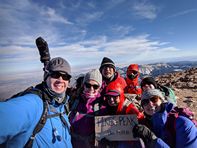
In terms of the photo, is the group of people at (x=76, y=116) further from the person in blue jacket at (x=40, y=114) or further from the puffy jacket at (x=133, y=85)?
the puffy jacket at (x=133, y=85)

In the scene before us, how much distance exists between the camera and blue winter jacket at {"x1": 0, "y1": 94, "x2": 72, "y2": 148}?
6.38 ft

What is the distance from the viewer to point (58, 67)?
135 inches

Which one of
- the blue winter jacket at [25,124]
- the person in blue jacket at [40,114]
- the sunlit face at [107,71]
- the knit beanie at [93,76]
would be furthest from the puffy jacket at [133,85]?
the blue winter jacket at [25,124]

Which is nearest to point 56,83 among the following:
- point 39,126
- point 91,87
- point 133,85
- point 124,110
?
point 39,126

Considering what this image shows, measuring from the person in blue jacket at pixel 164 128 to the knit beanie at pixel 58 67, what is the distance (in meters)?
2.17

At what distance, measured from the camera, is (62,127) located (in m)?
3.38

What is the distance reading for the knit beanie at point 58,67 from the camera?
3.41 metres

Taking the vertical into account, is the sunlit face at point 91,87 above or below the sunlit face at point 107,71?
below

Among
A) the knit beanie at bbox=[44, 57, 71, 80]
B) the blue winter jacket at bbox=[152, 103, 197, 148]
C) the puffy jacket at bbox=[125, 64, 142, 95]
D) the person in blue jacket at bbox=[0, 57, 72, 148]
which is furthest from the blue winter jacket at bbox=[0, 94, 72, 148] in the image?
the puffy jacket at bbox=[125, 64, 142, 95]

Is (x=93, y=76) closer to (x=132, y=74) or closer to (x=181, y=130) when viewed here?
(x=181, y=130)

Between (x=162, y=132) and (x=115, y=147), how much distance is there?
142cm

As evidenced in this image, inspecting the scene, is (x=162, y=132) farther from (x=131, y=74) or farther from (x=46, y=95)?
(x=131, y=74)

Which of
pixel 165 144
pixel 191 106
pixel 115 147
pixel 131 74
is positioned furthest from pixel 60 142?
pixel 191 106

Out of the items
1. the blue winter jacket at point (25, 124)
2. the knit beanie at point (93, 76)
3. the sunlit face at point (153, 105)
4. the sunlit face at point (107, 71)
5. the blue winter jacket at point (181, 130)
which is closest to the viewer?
the blue winter jacket at point (25, 124)
